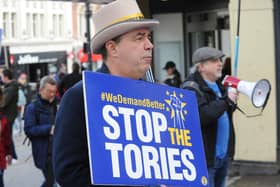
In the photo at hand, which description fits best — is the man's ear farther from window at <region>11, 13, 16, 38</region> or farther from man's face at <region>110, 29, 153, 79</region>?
window at <region>11, 13, 16, 38</region>

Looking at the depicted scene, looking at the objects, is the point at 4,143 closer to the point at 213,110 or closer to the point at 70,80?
the point at 213,110

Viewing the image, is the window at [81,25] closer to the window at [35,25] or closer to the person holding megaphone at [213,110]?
the window at [35,25]

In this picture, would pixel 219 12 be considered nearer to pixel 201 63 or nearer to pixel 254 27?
pixel 254 27

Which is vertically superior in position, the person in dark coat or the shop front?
the person in dark coat

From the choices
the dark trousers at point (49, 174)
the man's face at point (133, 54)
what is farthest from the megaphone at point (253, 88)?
the man's face at point (133, 54)

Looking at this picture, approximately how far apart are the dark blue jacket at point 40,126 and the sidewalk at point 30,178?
2.70 metres

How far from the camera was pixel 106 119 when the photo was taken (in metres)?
2.74

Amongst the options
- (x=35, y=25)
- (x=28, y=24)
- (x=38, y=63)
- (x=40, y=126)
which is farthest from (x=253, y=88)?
(x=35, y=25)

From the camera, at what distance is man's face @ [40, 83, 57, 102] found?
8086 millimetres

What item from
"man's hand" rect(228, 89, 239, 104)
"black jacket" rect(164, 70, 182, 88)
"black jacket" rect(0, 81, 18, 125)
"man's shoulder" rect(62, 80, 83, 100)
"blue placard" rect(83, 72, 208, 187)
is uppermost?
"man's shoulder" rect(62, 80, 83, 100)

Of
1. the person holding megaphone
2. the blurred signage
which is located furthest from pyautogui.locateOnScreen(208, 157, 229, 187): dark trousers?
the blurred signage

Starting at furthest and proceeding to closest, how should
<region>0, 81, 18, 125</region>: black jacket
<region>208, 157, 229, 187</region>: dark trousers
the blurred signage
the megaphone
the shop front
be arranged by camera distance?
the blurred signage
the shop front
<region>0, 81, 18, 125</region>: black jacket
the megaphone
<region>208, 157, 229, 187</region>: dark trousers

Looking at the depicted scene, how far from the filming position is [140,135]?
2828 mm

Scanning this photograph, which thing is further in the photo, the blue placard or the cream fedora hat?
the cream fedora hat
